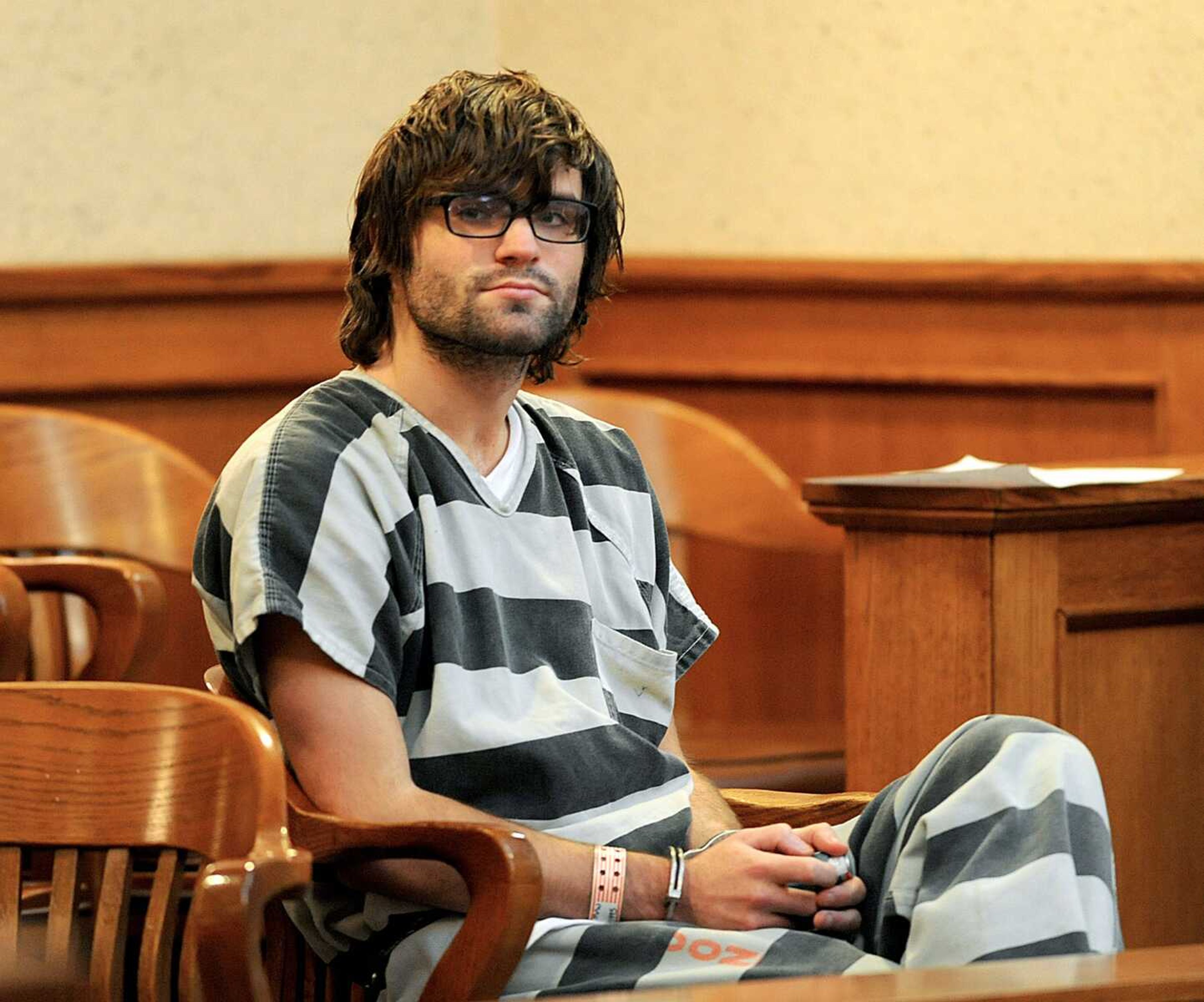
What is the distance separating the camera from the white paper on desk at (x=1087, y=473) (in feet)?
7.30

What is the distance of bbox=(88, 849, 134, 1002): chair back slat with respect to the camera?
1.37 m

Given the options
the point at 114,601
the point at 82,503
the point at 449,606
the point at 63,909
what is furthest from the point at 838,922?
the point at 82,503

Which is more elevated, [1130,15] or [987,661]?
[1130,15]

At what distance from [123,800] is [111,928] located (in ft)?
0.30

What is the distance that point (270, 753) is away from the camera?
4.48 feet

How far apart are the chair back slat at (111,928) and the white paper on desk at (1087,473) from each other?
47.0 inches

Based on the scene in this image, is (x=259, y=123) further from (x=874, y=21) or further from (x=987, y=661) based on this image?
(x=987, y=661)

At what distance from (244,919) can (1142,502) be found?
1.39 metres

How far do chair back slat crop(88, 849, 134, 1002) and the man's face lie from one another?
1.93 feet

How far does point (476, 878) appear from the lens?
1.47m

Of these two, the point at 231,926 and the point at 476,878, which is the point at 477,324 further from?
the point at 231,926

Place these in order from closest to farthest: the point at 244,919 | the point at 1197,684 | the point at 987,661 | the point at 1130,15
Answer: the point at 244,919
the point at 987,661
the point at 1197,684
the point at 1130,15

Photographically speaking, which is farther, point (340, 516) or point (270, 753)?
point (340, 516)

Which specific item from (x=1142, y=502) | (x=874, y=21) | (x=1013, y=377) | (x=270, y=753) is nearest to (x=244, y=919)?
(x=270, y=753)
